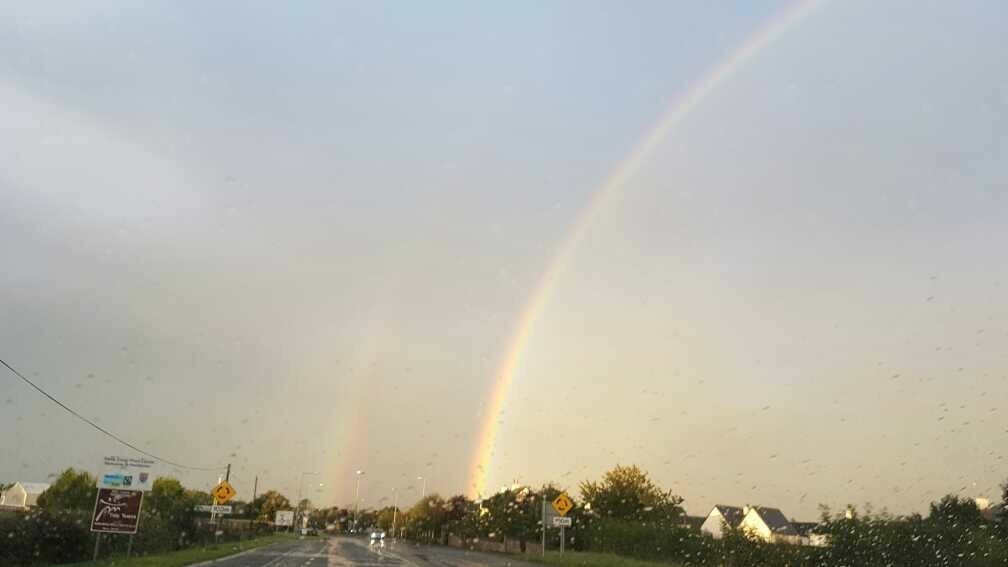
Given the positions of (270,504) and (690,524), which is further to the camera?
(270,504)

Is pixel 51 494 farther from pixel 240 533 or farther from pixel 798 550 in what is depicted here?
pixel 798 550

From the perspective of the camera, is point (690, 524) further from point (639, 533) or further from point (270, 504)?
point (270, 504)

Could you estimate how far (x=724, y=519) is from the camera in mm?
48938

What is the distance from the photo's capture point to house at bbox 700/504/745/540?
46.8 meters

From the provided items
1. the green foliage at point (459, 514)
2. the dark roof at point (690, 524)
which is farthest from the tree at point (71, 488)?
the dark roof at point (690, 524)

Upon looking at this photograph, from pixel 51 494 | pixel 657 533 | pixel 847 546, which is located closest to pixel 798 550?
pixel 847 546

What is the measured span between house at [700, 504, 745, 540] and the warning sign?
28804 mm

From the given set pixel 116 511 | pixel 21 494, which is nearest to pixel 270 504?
pixel 21 494

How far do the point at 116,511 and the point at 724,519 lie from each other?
31949 mm

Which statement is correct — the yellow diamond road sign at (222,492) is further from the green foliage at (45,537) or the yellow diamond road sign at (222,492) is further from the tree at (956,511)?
the tree at (956,511)

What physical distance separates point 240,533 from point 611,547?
54.3 metres

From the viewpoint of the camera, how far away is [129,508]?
3731 cm

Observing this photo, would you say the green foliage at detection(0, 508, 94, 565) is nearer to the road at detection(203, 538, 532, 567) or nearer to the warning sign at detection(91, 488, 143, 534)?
the warning sign at detection(91, 488, 143, 534)

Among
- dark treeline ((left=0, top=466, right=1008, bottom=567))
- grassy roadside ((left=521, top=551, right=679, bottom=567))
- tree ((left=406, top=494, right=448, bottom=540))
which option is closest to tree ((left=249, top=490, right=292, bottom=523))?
tree ((left=406, top=494, right=448, bottom=540))
